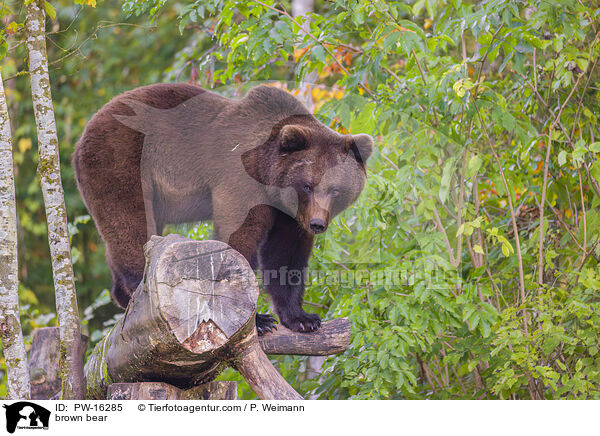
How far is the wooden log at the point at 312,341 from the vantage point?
8.61 feet

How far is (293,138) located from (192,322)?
1221 millimetres

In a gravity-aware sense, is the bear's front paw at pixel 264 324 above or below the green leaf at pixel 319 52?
below

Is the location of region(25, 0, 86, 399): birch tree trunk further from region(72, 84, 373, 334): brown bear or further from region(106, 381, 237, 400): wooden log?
region(106, 381, 237, 400): wooden log

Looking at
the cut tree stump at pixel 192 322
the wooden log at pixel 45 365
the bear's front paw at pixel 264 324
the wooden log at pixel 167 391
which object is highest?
the cut tree stump at pixel 192 322

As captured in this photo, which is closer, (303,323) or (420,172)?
(303,323)

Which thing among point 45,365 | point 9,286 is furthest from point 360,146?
point 45,365

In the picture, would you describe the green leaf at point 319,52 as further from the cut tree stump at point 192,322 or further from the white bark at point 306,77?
the cut tree stump at point 192,322

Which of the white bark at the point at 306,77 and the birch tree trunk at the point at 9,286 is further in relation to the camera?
the white bark at the point at 306,77

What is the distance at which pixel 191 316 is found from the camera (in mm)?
1789
